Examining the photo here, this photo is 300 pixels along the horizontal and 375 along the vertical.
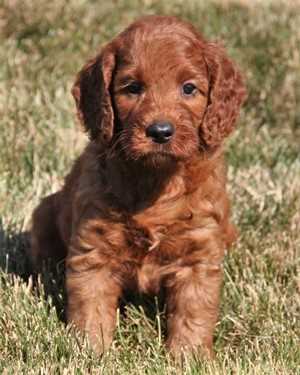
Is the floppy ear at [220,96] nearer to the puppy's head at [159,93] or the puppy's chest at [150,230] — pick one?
the puppy's head at [159,93]

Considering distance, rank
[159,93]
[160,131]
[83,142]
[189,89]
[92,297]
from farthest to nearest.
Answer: [83,142] < [92,297] < [189,89] < [159,93] < [160,131]

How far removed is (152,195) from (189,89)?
0.59 m

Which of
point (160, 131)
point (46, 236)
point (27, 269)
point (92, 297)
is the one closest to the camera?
point (160, 131)

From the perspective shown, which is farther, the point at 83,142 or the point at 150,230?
the point at 83,142

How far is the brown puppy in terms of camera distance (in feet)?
16.4

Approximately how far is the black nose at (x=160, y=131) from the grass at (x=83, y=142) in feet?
3.58

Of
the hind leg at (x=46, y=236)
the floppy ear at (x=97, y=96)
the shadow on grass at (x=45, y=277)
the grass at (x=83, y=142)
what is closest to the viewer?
the grass at (x=83, y=142)

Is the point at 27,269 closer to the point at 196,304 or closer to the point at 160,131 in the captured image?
the point at 196,304

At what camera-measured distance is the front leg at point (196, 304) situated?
16.9 ft

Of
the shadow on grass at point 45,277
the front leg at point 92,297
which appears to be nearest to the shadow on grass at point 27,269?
the shadow on grass at point 45,277

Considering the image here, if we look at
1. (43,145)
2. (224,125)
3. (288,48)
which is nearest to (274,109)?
(288,48)

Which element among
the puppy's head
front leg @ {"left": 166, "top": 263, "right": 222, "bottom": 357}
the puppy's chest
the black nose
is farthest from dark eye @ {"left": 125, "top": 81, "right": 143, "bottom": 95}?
front leg @ {"left": 166, "top": 263, "right": 222, "bottom": 357}

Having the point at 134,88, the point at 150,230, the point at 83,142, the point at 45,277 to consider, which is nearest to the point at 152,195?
the point at 150,230

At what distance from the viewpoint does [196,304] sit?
16.9 feet
